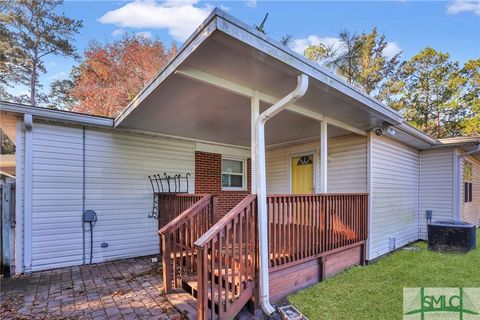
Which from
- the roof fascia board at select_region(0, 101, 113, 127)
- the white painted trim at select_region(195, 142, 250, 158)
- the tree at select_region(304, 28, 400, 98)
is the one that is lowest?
the white painted trim at select_region(195, 142, 250, 158)

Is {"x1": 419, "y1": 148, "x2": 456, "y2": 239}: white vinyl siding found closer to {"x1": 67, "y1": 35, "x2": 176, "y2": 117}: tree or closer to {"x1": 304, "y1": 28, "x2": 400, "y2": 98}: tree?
{"x1": 304, "y1": 28, "x2": 400, "y2": 98}: tree

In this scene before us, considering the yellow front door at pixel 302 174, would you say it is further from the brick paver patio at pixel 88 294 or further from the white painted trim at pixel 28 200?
the white painted trim at pixel 28 200

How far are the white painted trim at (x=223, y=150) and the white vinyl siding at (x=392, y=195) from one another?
133 inches

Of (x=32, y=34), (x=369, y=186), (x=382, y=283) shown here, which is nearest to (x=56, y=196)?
(x=382, y=283)

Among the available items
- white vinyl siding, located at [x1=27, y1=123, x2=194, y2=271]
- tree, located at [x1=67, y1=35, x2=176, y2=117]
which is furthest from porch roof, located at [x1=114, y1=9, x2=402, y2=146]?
tree, located at [x1=67, y1=35, x2=176, y2=117]

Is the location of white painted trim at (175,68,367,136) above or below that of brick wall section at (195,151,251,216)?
above

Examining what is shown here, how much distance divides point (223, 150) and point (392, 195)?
4.30 m

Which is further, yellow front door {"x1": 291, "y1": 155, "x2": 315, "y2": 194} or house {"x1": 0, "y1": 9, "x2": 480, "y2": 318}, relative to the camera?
yellow front door {"x1": 291, "y1": 155, "x2": 315, "y2": 194}

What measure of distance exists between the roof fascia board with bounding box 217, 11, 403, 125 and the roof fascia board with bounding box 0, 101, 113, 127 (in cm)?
363

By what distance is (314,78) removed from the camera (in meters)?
3.01

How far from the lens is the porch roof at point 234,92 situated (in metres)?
2.35

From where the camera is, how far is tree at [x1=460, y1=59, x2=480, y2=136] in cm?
1527

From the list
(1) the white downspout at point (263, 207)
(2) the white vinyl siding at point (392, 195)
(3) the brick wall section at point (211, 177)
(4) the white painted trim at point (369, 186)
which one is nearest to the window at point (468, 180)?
(2) the white vinyl siding at point (392, 195)

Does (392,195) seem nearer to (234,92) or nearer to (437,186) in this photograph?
(437,186)
